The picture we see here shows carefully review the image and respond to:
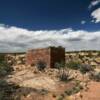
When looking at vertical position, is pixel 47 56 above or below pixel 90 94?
above

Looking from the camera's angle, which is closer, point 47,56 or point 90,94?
point 90,94

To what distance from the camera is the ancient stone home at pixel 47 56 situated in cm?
2500

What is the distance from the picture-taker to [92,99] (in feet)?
48.0

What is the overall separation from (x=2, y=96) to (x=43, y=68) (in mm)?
9617

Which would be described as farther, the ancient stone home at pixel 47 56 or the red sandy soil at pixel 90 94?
the ancient stone home at pixel 47 56

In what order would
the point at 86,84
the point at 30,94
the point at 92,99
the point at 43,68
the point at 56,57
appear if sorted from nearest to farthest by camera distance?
the point at 92,99 → the point at 30,94 → the point at 86,84 → the point at 43,68 → the point at 56,57

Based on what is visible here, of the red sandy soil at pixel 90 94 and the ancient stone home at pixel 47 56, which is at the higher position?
the ancient stone home at pixel 47 56

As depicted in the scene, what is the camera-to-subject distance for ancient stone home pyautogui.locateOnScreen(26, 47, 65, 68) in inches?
984

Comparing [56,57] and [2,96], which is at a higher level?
[56,57]

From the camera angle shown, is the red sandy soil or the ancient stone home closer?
the red sandy soil

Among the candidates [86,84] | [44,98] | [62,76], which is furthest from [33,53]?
[44,98]

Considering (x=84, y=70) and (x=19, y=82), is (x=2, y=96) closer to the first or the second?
(x=19, y=82)

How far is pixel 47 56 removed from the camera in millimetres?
25234

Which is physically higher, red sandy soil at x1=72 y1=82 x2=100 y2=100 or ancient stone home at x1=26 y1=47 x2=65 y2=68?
ancient stone home at x1=26 y1=47 x2=65 y2=68
